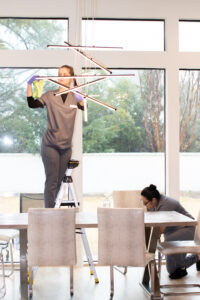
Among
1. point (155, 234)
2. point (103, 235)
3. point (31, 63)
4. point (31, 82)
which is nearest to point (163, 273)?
point (155, 234)

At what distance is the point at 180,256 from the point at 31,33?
3.12 metres

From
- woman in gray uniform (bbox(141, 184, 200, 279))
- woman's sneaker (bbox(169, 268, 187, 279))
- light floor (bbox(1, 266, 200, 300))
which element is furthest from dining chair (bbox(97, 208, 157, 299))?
woman's sneaker (bbox(169, 268, 187, 279))

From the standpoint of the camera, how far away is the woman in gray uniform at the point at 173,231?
4.85 metres

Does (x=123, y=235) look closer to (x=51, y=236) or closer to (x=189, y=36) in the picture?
(x=51, y=236)

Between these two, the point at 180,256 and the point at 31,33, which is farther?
the point at 31,33

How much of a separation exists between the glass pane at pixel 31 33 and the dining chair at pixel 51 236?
101 inches

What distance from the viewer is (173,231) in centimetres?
495

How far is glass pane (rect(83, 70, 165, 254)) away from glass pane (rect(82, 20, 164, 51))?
1.05 ft

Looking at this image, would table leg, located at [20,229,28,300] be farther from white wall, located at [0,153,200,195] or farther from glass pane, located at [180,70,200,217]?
glass pane, located at [180,70,200,217]

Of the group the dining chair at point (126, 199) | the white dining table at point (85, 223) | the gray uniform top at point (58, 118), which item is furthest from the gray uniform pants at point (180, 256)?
the gray uniform top at point (58, 118)

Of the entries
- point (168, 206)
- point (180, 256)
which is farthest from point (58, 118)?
point (180, 256)

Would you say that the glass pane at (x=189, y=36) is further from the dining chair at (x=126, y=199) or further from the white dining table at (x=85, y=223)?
the white dining table at (x=85, y=223)

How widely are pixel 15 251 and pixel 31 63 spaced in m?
2.26

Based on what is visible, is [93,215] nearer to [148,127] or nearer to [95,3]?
[148,127]
